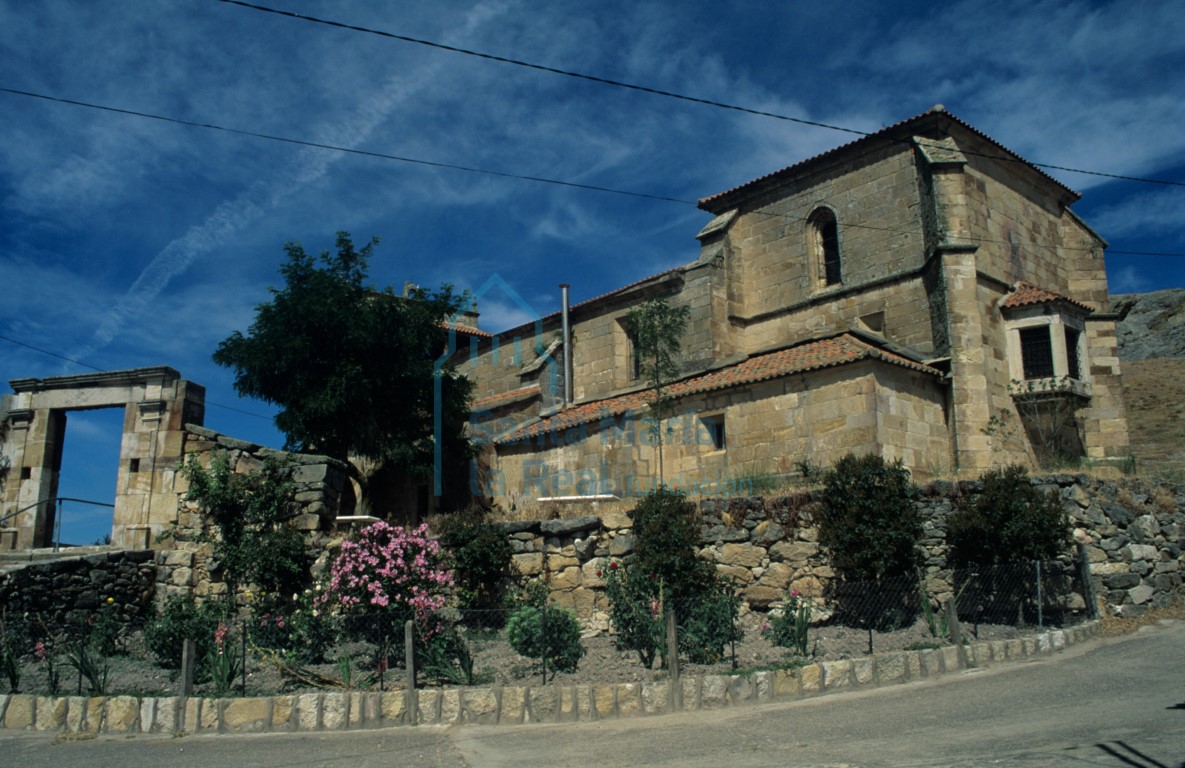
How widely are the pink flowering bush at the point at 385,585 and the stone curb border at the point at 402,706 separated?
1223 mm

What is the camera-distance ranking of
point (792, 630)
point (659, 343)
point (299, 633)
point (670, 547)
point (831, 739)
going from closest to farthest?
1. point (831, 739)
2. point (792, 630)
3. point (299, 633)
4. point (670, 547)
5. point (659, 343)

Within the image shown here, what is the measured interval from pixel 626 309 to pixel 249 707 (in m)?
19.5

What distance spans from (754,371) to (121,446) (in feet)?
43.2

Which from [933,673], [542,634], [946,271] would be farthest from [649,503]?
[946,271]

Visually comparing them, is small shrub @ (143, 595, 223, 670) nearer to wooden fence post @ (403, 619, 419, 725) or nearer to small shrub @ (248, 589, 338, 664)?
small shrub @ (248, 589, 338, 664)

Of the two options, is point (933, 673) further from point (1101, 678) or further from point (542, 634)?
point (542, 634)

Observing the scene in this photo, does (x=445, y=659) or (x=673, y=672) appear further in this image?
(x=445, y=659)

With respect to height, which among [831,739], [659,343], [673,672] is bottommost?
[831,739]

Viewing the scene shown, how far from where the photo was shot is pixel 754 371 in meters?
20.0

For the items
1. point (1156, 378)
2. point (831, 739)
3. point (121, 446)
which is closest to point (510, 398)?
point (121, 446)

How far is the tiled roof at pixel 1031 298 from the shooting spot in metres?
21.0

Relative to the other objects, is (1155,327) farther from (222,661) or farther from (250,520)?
(222,661)

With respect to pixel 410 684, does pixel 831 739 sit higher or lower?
lower

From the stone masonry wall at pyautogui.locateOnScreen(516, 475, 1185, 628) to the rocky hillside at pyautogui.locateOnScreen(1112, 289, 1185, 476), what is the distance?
3154 mm
